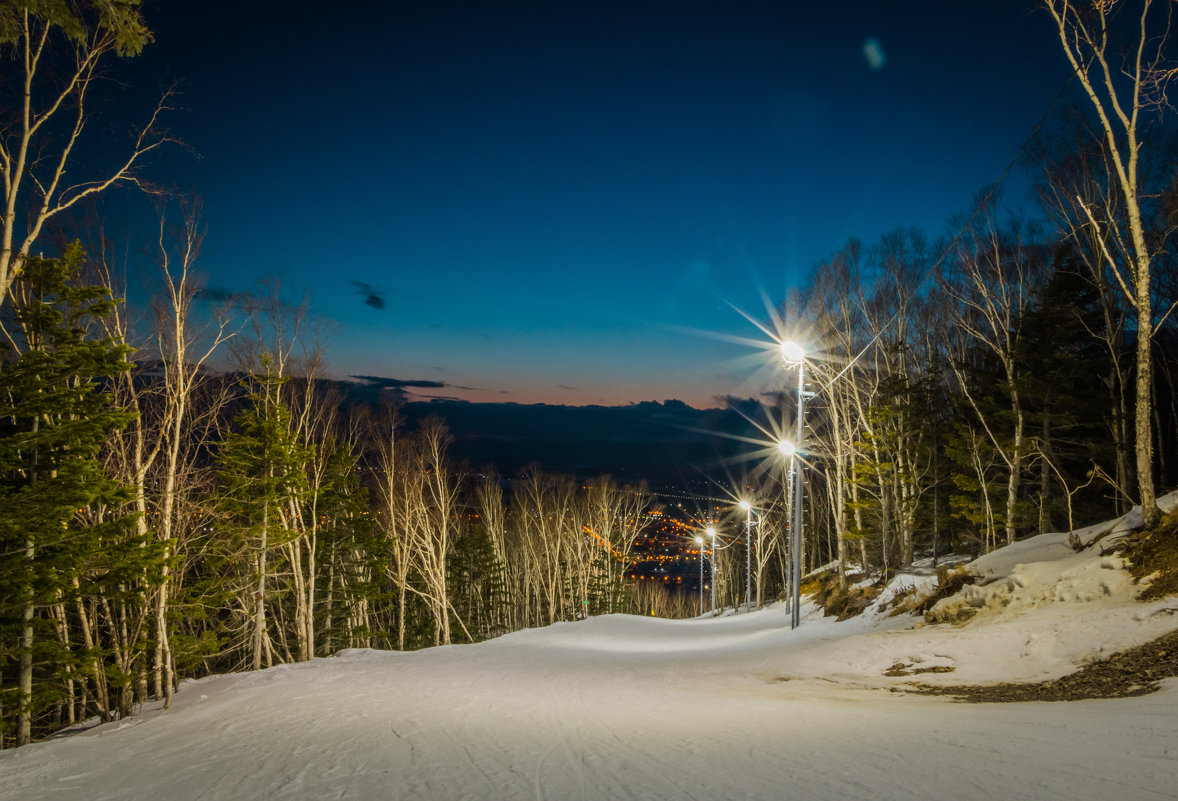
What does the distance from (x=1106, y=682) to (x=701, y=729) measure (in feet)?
16.9

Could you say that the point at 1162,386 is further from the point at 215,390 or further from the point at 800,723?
the point at 215,390

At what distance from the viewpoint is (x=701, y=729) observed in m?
6.32

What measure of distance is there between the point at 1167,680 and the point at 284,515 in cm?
2306

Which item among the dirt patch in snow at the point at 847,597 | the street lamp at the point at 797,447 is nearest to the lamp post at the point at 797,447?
the street lamp at the point at 797,447

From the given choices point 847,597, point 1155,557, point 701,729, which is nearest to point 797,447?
point 847,597

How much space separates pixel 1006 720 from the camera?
5863 millimetres

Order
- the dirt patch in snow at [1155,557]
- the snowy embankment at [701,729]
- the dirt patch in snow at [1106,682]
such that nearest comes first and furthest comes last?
the snowy embankment at [701,729] < the dirt patch in snow at [1106,682] < the dirt patch in snow at [1155,557]

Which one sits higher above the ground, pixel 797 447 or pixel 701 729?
pixel 797 447

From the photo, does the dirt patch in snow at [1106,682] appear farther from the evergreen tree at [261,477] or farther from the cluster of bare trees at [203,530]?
the evergreen tree at [261,477]

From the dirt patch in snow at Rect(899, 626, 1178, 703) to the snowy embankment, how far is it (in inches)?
16.3

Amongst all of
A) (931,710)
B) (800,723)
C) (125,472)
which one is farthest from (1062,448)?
(125,472)

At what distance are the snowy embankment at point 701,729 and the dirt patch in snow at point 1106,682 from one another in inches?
16.3

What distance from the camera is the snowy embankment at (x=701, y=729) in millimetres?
4309

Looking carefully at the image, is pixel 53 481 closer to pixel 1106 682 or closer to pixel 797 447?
pixel 1106 682
